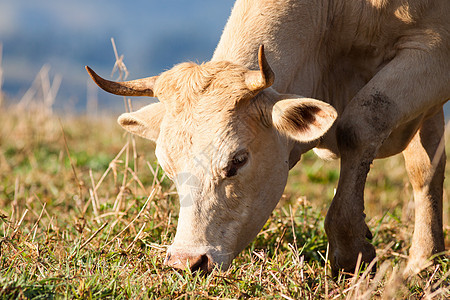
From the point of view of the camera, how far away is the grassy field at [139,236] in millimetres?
3012

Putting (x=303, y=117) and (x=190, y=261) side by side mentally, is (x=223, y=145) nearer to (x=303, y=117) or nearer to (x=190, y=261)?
(x=303, y=117)

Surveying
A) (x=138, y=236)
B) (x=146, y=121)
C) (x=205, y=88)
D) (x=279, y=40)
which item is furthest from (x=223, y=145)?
(x=279, y=40)

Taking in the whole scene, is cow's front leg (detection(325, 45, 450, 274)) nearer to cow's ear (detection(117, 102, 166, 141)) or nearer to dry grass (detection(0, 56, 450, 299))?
dry grass (detection(0, 56, 450, 299))

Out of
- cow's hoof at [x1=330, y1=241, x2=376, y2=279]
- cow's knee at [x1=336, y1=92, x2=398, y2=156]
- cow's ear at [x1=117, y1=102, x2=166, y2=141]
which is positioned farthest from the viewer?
cow's ear at [x1=117, y1=102, x2=166, y2=141]

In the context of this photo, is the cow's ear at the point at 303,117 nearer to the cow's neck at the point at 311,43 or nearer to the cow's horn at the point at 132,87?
the cow's neck at the point at 311,43

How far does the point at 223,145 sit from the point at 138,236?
862 millimetres

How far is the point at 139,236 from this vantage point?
157 inches

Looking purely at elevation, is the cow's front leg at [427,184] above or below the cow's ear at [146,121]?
below

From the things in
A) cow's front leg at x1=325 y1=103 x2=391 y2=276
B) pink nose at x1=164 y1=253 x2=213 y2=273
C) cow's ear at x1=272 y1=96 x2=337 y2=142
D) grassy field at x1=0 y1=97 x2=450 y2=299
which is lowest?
grassy field at x1=0 y1=97 x2=450 y2=299

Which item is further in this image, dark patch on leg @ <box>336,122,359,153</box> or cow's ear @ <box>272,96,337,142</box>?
dark patch on leg @ <box>336,122,359,153</box>

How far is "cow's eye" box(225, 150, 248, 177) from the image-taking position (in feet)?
11.2

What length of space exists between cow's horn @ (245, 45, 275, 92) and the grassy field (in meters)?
0.90

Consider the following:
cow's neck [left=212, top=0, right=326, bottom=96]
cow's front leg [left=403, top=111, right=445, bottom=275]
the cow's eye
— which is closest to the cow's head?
the cow's eye

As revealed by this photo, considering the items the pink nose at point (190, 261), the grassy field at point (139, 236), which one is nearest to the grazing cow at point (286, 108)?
the pink nose at point (190, 261)
